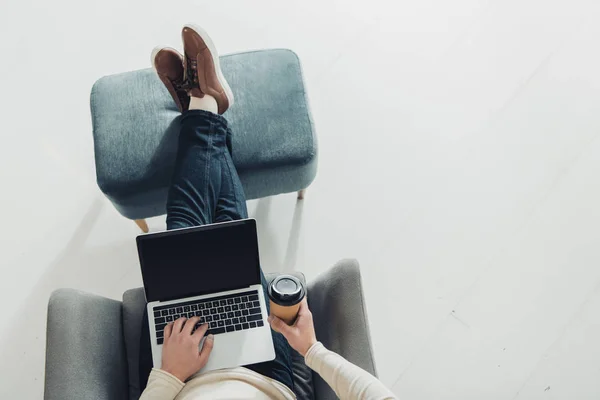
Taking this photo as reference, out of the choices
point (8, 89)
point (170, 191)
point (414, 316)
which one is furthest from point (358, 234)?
point (8, 89)

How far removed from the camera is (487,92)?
1.80m

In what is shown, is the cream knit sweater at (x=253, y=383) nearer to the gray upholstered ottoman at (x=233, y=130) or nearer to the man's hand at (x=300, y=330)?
the man's hand at (x=300, y=330)

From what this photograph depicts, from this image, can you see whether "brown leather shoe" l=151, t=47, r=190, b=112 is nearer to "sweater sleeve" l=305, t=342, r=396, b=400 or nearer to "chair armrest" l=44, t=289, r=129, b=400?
"chair armrest" l=44, t=289, r=129, b=400

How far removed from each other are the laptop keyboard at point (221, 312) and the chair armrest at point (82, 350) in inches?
4.1

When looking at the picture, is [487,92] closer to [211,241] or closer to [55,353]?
[211,241]

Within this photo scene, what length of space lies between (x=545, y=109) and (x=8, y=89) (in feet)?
6.15

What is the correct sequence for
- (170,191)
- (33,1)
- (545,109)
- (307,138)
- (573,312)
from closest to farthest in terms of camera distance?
(170,191) → (307,138) → (573,312) → (545,109) → (33,1)

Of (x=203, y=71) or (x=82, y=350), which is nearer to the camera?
(x=82, y=350)

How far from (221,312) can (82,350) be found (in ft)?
0.92

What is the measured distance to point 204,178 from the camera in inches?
48.1

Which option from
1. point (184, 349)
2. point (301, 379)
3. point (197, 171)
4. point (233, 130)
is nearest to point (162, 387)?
point (184, 349)

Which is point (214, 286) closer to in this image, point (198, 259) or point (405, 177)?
point (198, 259)

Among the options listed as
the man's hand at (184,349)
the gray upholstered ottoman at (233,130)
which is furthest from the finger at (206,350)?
the gray upholstered ottoman at (233,130)

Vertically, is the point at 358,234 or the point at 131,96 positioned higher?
the point at 131,96
